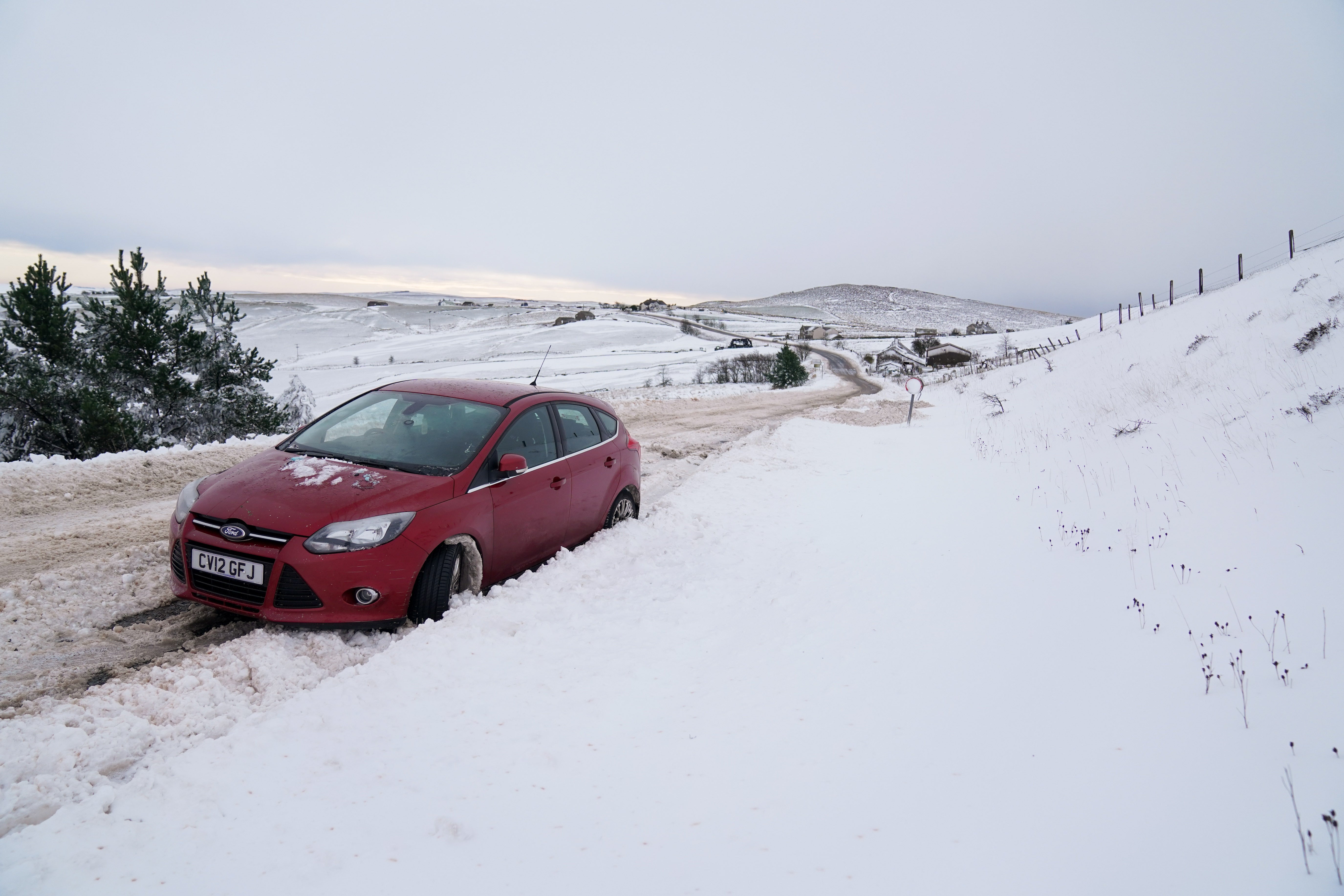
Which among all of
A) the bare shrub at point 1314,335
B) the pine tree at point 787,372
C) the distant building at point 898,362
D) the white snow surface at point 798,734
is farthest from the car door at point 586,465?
the distant building at point 898,362

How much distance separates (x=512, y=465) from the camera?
15.1 feet

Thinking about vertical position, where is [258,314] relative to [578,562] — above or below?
above

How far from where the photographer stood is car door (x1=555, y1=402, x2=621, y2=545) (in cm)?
558

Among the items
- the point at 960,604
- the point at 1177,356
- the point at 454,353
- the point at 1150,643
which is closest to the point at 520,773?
the point at 960,604

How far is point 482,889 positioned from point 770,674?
1882 mm

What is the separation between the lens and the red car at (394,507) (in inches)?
Result: 149

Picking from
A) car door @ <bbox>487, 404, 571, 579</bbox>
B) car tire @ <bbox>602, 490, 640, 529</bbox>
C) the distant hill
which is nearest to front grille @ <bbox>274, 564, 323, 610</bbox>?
car door @ <bbox>487, 404, 571, 579</bbox>

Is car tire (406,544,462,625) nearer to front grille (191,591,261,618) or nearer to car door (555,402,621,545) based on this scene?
front grille (191,591,261,618)

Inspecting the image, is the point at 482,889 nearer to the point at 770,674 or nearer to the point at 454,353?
the point at 770,674

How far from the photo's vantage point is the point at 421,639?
12.2 ft

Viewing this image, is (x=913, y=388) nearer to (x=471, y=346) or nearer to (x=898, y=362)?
(x=898, y=362)

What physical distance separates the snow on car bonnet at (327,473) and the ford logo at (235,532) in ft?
1.42

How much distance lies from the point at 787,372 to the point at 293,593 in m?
28.7

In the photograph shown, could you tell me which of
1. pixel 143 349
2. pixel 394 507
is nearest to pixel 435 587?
pixel 394 507
